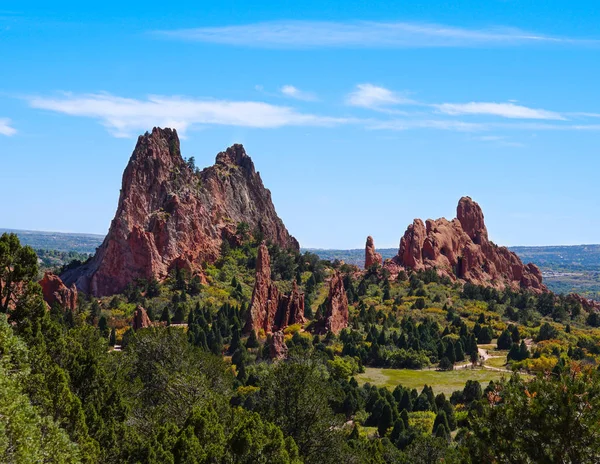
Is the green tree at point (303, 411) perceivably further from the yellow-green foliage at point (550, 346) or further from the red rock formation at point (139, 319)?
the yellow-green foliage at point (550, 346)

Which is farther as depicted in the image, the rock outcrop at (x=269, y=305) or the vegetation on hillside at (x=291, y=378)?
the rock outcrop at (x=269, y=305)

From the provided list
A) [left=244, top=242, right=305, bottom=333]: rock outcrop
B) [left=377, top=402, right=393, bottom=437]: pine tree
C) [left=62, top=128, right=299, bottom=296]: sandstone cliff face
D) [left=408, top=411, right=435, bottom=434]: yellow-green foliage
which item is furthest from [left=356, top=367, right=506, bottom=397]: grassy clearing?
[left=62, top=128, right=299, bottom=296]: sandstone cliff face

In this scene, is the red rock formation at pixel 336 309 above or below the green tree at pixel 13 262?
below

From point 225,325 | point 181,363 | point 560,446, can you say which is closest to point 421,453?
point 181,363

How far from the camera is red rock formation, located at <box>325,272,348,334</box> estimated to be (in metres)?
109

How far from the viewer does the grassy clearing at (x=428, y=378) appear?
86375 millimetres

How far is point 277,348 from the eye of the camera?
88.1m

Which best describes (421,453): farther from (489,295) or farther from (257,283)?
(489,295)

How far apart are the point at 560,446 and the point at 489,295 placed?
12578cm

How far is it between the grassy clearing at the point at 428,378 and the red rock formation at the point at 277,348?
10.2 m

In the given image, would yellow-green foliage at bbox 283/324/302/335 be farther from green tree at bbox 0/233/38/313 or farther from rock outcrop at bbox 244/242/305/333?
green tree at bbox 0/233/38/313

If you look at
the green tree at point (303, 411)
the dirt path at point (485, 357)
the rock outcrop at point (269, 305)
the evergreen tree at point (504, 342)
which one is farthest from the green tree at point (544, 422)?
the evergreen tree at point (504, 342)

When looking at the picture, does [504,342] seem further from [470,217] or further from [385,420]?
[470,217]

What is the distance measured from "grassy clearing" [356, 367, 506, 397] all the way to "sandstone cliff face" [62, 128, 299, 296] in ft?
156
